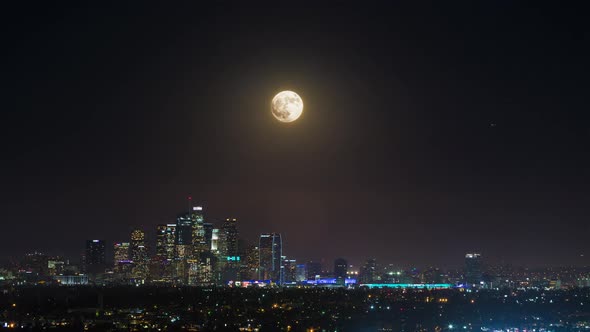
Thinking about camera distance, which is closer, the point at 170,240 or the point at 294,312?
the point at 294,312

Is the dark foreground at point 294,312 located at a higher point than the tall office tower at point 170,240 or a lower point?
lower

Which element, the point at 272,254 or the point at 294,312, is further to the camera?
the point at 272,254

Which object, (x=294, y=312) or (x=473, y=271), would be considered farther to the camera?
(x=473, y=271)

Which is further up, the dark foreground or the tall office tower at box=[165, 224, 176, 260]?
the tall office tower at box=[165, 224, 176, 260]

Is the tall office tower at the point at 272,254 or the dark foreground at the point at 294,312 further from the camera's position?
the tall office tower at the point at 272,254

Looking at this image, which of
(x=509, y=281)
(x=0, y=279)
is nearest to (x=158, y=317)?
(x=0, y=279)

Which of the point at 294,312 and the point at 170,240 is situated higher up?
the point at 170,240

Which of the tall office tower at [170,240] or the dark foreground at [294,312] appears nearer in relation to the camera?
the dark foreground at [294,312]

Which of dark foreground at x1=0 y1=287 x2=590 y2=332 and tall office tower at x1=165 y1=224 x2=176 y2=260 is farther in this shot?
tall office tower at x1=165 y1=224 x2=176 y2=260
